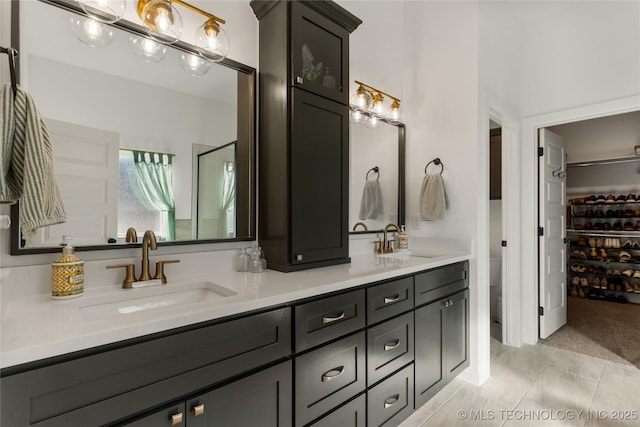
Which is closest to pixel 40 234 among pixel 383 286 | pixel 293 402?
pixel 293 402

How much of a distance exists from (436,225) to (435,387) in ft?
3.81

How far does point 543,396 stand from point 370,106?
2.30 meters

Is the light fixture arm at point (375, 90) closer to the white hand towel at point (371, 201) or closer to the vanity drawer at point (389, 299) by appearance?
the white hand towel at point (371, 201)

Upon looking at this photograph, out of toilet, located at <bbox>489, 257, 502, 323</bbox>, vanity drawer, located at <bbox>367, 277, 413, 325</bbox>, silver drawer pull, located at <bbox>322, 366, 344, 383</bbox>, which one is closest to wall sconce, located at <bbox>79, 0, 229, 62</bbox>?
vanity drawer, located at <bbox>367, 277, 413, 325</bbox>

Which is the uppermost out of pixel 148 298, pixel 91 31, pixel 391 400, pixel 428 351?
pixel 91 31

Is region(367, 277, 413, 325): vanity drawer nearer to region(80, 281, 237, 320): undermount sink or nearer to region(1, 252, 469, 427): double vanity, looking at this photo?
region(1, 252, 469, 427): double vanity

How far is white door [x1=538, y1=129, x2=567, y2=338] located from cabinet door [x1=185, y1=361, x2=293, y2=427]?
2816 millimetres

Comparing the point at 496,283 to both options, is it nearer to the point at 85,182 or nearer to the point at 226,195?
the point at 226,195

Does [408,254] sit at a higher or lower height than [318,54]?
lower

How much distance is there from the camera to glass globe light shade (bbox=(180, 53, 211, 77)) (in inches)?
59.6

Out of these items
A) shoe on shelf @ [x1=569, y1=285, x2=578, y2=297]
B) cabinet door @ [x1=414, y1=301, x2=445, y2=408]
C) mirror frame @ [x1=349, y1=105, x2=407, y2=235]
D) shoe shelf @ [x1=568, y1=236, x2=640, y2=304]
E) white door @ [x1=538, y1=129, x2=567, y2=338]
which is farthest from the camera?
shoe on shelf @ [x1=569, y1=285, x2=578, y2=297]

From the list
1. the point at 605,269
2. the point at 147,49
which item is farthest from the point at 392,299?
the point at 605,269

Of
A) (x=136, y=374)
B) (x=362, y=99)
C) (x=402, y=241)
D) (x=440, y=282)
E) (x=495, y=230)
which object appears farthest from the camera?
(x=495, y=230)

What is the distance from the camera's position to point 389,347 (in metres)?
1.62
